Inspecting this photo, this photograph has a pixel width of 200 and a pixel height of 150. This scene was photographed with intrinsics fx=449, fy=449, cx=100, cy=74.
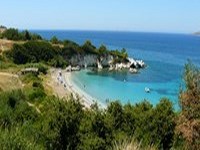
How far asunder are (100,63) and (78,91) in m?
45.0

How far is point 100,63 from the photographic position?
444 feet

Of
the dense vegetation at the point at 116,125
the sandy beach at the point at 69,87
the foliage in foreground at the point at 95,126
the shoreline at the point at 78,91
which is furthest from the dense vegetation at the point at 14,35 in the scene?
the foliage in foreground at the point at 95,126

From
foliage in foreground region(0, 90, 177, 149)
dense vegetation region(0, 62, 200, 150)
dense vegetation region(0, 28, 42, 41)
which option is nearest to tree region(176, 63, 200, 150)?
dense vegetation region(0, 62, 200, 150)

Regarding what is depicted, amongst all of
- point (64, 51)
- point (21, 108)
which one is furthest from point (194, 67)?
point (64, 51)

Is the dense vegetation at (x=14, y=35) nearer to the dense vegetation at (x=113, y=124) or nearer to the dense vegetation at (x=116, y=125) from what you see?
the dense vegetation at (x=113, y=124)

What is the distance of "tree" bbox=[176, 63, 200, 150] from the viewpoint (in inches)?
1036

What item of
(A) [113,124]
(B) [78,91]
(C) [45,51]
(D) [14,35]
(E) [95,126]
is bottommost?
(B) [78,91]

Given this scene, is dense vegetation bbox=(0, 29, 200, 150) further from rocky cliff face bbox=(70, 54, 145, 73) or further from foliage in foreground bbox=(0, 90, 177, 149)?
rocky cliff face bbox=(70, 54, 145, 73)

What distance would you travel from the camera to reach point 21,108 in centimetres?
4547

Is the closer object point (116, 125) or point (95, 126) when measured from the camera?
point (95, 126)

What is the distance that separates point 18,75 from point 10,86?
60.5 feet

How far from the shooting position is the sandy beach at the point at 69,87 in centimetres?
8128

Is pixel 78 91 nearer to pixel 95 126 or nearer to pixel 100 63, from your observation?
pixel 100 63

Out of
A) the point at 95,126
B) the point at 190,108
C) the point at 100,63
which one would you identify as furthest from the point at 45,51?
the point at 190,108
